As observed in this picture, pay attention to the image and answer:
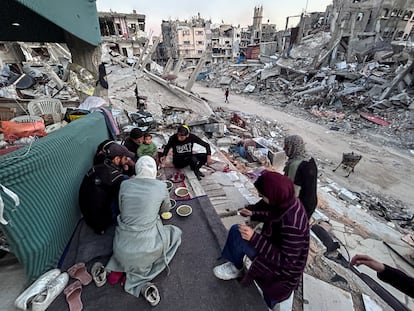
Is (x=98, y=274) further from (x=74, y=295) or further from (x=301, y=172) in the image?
A: (x=301, y=172)

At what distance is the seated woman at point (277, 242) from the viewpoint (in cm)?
158

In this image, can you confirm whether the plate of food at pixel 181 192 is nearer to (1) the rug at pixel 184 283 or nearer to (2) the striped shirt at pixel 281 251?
(1) the rug at pixel 184 283

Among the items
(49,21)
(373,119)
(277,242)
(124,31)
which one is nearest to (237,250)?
(277,242)

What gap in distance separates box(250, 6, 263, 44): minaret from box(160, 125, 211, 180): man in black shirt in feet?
154

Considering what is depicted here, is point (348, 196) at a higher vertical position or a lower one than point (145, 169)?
lower

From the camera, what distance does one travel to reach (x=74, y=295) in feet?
6.47

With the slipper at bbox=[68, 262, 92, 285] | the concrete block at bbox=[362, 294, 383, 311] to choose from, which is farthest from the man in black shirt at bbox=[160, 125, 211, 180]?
the concrete block at bbox=[362, 294, 383, 311]

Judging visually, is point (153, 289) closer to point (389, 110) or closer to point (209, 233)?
point (209, 233)

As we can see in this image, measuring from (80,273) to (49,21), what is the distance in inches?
171

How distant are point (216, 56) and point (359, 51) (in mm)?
27198

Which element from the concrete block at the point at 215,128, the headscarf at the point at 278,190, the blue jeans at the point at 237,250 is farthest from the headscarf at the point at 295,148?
the concrete block at the point at 215,128

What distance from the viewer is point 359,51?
69.5 feet

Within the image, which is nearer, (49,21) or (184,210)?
(184,210)

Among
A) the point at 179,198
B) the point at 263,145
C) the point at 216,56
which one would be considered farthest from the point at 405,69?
the point at 216,56
